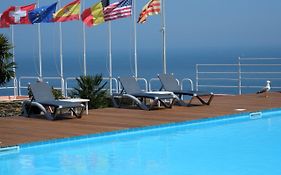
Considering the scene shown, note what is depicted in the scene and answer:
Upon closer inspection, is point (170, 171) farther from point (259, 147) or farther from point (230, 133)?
point (230, 133)

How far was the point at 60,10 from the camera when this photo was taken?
1702cm

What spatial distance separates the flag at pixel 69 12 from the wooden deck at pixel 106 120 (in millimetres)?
3895

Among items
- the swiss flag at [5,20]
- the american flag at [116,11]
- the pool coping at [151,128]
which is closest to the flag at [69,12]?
the american flag at [116,11]

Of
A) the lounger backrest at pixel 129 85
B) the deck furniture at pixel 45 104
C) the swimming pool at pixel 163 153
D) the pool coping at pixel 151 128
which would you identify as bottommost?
the swimming pool at pixel 163 153

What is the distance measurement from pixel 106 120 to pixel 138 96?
195 cm

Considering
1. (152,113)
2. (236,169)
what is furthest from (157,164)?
(152,113)

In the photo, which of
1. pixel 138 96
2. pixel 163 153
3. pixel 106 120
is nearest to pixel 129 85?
pixel 138 96

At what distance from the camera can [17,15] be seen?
57.6ft

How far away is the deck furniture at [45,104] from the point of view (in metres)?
11.9

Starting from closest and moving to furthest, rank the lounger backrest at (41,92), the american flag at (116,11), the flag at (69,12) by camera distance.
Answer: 1. the lounger backrest at (41,92)
2. the american flag at (116,11)
3. the flag at (69,12)

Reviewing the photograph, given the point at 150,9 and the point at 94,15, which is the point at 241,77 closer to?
the point at 150,9

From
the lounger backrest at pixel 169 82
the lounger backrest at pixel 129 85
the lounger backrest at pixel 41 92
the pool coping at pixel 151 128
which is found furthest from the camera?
the lounger backrest at pixel 169 82

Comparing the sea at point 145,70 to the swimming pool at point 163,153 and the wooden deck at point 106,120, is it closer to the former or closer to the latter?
the wooden deck at point 106,120

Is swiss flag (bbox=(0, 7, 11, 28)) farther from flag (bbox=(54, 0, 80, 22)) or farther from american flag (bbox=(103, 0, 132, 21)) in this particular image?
american flag (bbox=(103, 0, 132, 21))
